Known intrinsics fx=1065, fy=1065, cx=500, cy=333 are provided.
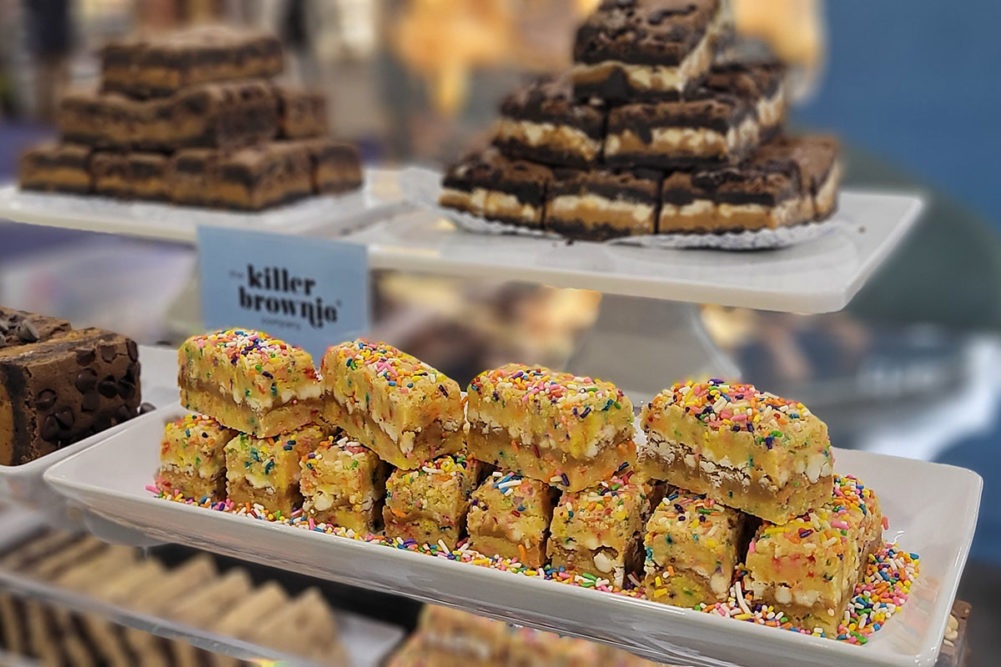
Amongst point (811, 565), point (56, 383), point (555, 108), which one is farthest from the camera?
point (555, 108)

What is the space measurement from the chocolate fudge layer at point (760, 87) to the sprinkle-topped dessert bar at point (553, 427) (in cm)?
96

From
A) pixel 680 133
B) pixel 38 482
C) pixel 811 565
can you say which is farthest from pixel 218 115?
pixel 811 565

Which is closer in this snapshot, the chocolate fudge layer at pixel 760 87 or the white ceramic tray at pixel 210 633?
the white ceramic tray at pixel 210 633

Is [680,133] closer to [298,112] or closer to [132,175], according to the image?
[298,112]

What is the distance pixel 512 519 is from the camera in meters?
1.19

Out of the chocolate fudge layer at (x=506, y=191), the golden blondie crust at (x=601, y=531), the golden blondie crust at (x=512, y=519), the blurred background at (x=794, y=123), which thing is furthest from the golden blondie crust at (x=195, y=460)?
the blurred background at (x=794, y=123)

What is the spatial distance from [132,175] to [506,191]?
2.74ft

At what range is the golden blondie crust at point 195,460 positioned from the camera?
4.39 ft

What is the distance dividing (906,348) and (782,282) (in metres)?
1.92

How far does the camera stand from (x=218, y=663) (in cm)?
154

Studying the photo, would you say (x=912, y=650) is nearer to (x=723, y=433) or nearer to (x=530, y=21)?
(x=723, y=433)

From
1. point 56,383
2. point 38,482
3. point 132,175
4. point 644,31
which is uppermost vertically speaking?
point 644,31

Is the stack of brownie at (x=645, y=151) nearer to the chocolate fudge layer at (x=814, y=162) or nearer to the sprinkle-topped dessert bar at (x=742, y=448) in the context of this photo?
the chocolate fudge layer at (x=814, y=162)

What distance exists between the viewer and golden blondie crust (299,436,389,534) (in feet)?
4.10
